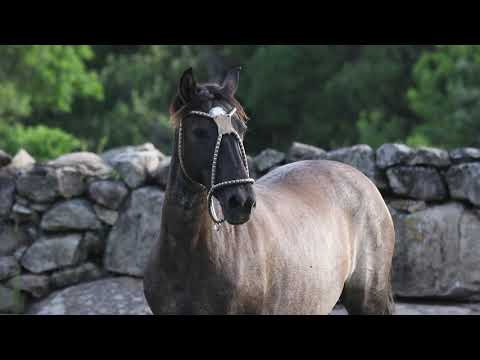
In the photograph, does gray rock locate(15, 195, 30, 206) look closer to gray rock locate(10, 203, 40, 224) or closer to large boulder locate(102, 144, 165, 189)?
gray rock locate(10, 203, 40, 224)

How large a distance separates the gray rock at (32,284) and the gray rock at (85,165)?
107 cm

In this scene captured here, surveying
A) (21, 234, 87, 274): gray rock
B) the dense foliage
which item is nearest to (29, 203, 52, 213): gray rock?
(21, 234, 87, 274): gray rock

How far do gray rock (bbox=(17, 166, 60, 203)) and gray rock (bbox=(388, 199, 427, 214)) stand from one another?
318 cm

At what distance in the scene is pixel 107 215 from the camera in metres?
5.91

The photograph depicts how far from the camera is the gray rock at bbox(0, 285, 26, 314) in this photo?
5.71 metres

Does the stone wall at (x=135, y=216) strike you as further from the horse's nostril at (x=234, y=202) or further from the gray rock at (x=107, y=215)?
the horse's nostril at (x=234, y=202)

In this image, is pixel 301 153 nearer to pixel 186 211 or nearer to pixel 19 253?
pixel 19 253

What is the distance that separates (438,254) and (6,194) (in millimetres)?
4068

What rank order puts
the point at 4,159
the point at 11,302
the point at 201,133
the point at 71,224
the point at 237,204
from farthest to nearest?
1. the point at 4,159
2. the point at 71,224
3. the point at 11,302
4. the point at 201,133
5. the point at 237,204

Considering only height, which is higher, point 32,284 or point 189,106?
point 189,106

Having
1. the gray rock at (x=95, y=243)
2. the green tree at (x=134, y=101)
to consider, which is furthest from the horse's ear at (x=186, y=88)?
the green tree at (x=134, y=101)

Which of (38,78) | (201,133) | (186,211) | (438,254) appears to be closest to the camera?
(201,133)

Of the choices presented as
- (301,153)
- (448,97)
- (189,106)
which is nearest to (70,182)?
(301,153)

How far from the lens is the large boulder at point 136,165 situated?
592 centimetres
